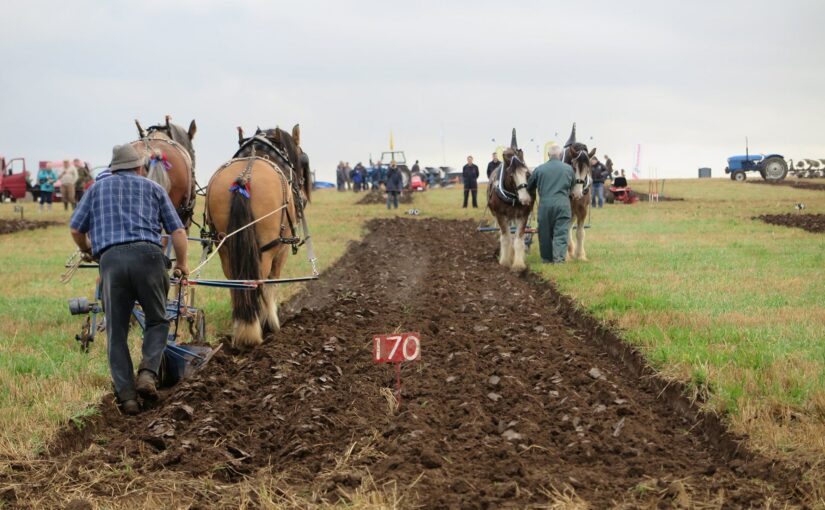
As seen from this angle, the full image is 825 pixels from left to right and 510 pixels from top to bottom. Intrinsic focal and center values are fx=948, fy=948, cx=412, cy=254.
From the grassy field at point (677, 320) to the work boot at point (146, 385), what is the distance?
14.3 inches

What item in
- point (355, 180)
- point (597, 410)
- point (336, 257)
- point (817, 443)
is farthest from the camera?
point (355, 180)

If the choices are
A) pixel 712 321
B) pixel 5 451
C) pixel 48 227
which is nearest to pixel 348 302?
pixel 712 321

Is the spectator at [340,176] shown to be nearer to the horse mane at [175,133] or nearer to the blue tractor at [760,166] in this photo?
the blue tractor at [760,166]

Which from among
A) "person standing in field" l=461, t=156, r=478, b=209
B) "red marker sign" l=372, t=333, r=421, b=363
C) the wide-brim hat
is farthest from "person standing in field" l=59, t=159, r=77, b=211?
"red marker sign" l=372, t=333, r=421, b=363

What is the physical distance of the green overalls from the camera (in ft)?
51.8

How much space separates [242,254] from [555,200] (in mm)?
7712

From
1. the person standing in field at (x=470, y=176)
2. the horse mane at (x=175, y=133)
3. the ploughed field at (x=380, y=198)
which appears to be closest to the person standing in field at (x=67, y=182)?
the ploughed field at (x=380, y=198)

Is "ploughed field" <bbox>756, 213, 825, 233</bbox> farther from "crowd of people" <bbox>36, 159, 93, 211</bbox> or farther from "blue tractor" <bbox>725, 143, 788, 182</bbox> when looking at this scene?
"blue tractor" <bbox>725, 143, 788, 182</bbox>

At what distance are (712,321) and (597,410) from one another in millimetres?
3464

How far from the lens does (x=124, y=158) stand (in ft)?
24.5

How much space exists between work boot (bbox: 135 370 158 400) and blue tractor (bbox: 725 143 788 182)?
51.6 meters

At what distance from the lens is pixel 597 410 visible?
6680mm

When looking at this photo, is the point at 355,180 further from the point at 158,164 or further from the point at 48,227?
the point at 158,164

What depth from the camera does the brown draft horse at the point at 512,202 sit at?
1595cm
